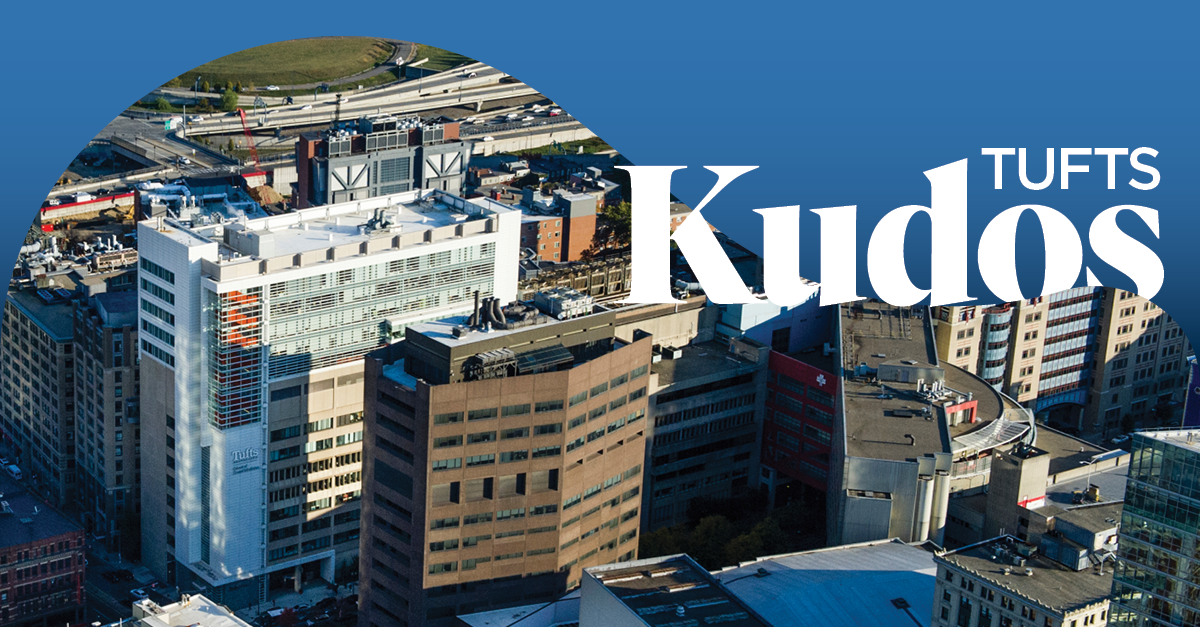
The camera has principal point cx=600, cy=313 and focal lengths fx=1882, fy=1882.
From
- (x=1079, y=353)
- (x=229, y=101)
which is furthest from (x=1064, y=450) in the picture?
(x=229, y=101)

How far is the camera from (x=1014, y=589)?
2188 inches

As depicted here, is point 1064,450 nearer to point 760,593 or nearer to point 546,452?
point 760,593

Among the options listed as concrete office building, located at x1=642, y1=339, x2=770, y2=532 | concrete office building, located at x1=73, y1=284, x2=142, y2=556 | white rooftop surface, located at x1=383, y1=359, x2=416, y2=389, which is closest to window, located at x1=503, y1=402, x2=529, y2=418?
white rooftop surface, located at x1=383, y1=359, x2=416, y2=389

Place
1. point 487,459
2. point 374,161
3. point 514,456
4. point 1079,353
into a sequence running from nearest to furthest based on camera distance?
point 487,459, point 514,456, point 1079,353, point 374,161

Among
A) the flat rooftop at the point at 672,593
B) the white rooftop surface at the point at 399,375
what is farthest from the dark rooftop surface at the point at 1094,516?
the white rooftop surface at the point at 399,375

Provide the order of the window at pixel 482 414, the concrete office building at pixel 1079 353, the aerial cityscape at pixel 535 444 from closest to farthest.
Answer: the aerial cityscape at pixel 535 444, the window at pixel 482 414, the concrete office building at pixel 1079 353

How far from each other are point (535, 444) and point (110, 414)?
70.0 feet

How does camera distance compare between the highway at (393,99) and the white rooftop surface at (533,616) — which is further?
the highway at (393,99)

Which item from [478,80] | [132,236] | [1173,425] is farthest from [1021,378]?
[478,80]

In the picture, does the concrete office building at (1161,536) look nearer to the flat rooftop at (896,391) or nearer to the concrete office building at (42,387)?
the flat rooftop at (896,391)

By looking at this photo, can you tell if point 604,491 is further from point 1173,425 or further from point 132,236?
point 132,236

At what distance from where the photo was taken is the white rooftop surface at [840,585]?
199 ft

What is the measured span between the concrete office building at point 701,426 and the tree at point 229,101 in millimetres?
67328

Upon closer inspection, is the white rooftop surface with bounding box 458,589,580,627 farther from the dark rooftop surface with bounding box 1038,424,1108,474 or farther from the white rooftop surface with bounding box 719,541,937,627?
the dark rooftop surface with bounding box 1038,424,1108,474
